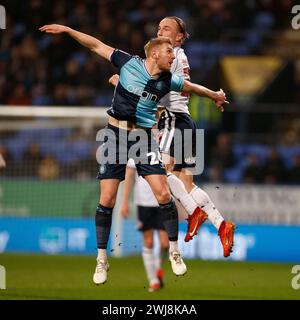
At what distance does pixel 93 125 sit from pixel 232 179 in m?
3.05

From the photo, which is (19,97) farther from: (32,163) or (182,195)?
(182,195)

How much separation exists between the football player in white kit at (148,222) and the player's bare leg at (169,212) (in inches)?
98.0

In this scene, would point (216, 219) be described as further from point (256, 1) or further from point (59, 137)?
point (256, 1)

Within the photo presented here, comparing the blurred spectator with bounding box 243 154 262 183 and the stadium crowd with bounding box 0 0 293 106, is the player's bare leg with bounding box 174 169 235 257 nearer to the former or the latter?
the blurred spectator with bounding box 243 154 262 183

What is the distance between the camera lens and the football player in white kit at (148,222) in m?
12.6

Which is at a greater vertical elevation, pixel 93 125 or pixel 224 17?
pixel 224 17

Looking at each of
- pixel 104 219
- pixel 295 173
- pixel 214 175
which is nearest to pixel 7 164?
pixel 214 175

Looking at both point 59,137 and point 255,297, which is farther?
point 59,137

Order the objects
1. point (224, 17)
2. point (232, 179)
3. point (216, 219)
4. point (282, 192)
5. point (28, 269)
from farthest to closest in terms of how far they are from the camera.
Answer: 1. point (224, 17)
2. point (232, 179)
3. point (282, 192)
4. point (28, 269)
5. point (216, 219)

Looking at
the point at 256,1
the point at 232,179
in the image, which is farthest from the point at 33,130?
the point at 256,1

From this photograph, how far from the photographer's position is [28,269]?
14.2 meters

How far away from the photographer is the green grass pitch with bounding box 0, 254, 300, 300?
11.1m

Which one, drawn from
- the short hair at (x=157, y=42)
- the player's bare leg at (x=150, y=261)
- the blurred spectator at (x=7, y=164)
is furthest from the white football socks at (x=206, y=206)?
the blurred spectator at (x=7, y=164)

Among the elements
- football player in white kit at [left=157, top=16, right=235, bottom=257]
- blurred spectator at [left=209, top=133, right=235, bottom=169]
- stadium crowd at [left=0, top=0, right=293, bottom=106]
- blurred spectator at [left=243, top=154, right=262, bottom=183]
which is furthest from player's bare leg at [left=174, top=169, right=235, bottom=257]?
stadium crowd at [left=0, top=0, right=293, bottom=106]
